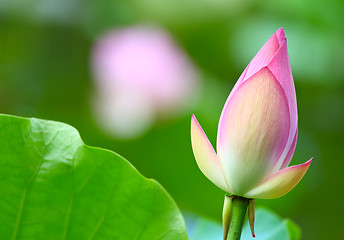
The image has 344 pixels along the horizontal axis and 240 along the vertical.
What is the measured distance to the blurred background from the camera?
4.82 ft

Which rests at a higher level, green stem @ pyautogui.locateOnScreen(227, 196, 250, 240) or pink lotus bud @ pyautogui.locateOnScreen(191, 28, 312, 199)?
pink lotus bud @ pyautogui.locateOnScreen(191, 28, 312, 199)

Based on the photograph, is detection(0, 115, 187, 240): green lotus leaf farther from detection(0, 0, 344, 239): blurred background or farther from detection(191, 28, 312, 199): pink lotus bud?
detection(0, 0, 344, 239): blurred background

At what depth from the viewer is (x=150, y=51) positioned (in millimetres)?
1590

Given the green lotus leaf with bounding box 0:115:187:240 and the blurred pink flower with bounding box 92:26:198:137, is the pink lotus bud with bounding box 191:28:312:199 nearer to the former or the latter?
the green lotus leaf with bounding box 0:115:187:240

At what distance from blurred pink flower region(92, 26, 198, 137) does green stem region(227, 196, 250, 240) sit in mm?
1055

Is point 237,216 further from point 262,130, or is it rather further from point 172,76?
point 172,76

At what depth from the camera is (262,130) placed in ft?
1.35

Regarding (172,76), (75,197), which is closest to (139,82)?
(172,76)

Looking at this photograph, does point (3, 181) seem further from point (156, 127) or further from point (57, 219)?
point (156, 127)

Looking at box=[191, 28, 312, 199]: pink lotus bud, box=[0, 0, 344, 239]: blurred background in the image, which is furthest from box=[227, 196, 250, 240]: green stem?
box=[0, 0, 344, 239]: blurred background

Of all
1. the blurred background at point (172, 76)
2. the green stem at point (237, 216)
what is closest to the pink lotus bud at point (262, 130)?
the green stem at point (237, 216)

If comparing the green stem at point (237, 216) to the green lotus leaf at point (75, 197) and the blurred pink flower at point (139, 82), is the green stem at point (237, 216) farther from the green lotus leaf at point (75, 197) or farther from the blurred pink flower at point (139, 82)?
the blurred pink flower at point (139, 82)

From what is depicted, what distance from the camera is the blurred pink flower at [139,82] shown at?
152 cm

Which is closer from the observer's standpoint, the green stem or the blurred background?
the green stem
